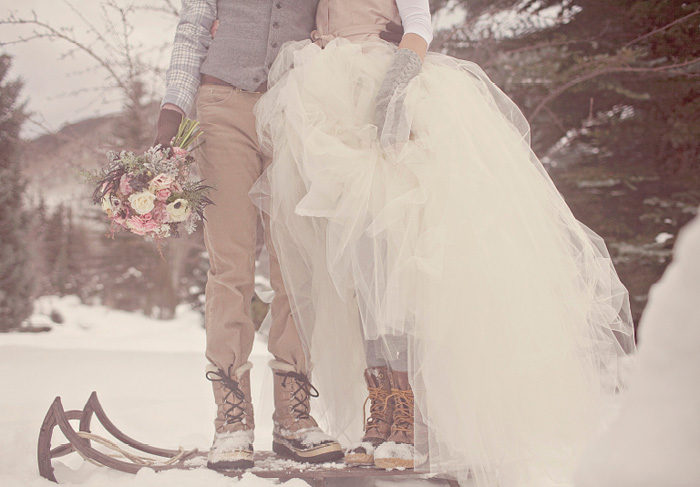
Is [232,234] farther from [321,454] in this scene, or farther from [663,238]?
[663,238]

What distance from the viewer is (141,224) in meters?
1.59

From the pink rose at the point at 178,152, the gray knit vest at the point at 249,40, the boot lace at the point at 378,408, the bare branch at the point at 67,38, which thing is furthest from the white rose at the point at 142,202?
the bare branch at the point at 67,38

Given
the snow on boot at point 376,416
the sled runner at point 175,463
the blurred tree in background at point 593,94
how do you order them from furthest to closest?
the blurred tree in background at point 593,94 < the snow on boot at point 376,416 < the sled runner at point 175,463

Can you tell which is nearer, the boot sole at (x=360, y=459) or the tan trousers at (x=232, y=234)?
the boot sole at (x=360, y=459)

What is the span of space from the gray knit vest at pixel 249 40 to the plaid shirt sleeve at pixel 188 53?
7 centimetres

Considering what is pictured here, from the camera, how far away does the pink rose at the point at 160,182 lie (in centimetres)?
158

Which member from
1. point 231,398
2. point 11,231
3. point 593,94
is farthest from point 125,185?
point 11,231

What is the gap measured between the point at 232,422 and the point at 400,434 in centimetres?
53

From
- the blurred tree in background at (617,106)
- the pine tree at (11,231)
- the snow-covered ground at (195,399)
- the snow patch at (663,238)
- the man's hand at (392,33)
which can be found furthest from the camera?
the pine tree at (11,231)

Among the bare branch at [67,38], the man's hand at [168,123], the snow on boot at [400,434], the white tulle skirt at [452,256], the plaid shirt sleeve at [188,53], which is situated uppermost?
the bare branch at [67,38]

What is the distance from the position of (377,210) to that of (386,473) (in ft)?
2.47

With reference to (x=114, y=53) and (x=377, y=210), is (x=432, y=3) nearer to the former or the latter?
(x=114, y=53)

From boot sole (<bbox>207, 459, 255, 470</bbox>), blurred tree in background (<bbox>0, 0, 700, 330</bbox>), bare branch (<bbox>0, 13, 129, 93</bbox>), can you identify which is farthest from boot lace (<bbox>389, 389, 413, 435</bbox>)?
bare branch (<bbox>0, 13, 129, 93</bbox>)

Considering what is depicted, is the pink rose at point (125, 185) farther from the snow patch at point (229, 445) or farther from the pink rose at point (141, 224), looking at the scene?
the snow patch at point (229, 445)
